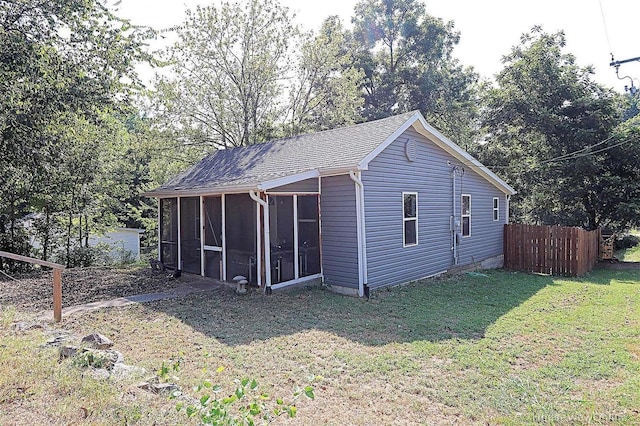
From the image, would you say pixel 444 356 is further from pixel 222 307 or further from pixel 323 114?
pixel 323 114

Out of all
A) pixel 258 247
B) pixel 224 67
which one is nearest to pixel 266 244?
pixel 258 247

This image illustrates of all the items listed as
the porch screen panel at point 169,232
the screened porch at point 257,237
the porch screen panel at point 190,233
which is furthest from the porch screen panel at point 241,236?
the porch screen panel at point 169,232

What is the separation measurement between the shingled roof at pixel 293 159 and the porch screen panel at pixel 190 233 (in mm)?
401

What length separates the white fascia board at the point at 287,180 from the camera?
7.26 metres

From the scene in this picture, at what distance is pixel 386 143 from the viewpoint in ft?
27.6

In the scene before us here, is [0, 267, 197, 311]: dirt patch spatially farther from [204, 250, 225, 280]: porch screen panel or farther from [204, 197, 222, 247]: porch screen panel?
[204, 197, 222, 247]: porch screen panel

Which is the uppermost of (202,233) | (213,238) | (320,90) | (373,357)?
(320,90)

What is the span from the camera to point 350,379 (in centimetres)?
404

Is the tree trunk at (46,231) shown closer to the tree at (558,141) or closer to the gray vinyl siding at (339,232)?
the gray vinyl siding at (339,232)

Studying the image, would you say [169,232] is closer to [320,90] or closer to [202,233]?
[202,233]

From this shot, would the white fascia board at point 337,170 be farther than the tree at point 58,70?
Yes

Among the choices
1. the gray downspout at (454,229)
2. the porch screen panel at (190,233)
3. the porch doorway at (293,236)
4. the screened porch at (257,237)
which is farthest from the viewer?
the gray downspout at (454,229)

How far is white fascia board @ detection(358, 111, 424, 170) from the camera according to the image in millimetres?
7750

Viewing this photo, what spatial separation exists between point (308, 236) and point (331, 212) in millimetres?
709
